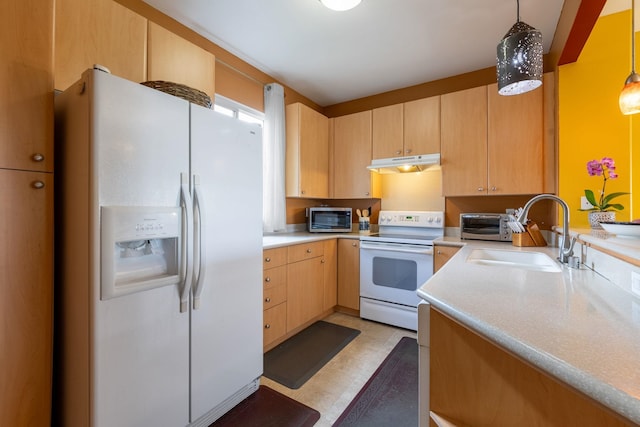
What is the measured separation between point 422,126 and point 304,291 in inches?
79.2

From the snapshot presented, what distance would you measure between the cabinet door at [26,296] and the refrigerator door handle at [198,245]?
1.73 ft

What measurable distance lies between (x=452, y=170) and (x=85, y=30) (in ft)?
9.18

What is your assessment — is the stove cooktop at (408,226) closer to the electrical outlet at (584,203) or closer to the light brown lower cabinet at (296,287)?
the light brown lower cabinet at (296,287)

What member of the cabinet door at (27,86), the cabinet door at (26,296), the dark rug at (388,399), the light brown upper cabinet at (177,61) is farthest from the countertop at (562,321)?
the light brown upper cabinet at (177,61)

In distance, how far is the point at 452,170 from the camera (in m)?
2.67

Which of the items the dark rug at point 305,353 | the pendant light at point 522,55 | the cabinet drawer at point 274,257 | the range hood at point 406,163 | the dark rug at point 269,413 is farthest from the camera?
the range hood at point 406,163

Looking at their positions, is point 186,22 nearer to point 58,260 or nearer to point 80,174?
point 80,174

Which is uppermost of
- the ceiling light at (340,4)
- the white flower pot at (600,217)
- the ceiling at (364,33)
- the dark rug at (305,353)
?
the ceiling at (364,33)

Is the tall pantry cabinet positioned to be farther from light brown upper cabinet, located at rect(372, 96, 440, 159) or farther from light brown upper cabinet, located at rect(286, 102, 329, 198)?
light brown upper cabinet, located at rect(372, 96, 440, 159)

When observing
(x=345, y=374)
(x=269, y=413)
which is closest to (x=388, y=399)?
(x=345, y=374)

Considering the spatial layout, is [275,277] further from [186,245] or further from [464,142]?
[464,142]

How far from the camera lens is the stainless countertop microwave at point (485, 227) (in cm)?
241

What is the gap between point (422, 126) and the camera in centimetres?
281

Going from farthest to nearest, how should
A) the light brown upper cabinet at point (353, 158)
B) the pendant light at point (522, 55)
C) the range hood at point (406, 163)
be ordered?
the light brown upper cabinet at point (353, 158) < the range hood at point (406, 163) < the pendant light at point (522, 55)
